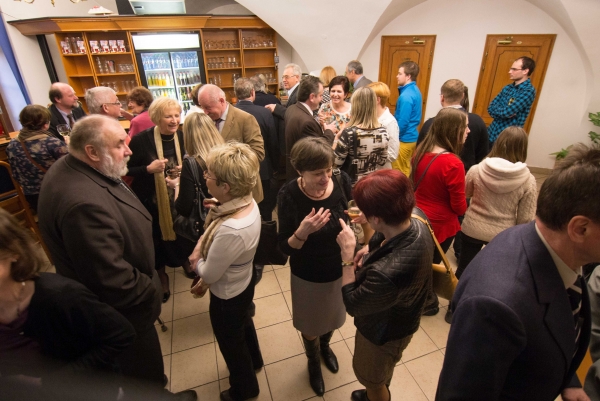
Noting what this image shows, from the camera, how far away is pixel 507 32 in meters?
5.27

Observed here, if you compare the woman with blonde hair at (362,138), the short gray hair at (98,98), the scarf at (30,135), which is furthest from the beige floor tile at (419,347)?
the scarf at (30,135)

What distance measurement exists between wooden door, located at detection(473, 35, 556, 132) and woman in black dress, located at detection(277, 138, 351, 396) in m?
5.37

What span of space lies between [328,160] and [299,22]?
4.97 meters

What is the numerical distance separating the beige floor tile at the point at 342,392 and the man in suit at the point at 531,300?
1.28 m

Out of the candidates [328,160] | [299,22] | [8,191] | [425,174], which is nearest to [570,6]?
[299,22]

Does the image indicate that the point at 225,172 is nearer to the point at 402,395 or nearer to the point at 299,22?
the point at 402,395

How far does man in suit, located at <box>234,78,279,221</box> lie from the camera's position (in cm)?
321

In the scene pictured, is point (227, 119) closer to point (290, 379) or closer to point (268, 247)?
point (268, 247)

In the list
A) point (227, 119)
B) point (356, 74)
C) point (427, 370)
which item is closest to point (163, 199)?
point (227, 119)

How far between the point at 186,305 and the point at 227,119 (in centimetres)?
174

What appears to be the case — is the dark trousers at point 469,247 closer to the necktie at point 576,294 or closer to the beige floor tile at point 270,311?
the necktie at point 576,294

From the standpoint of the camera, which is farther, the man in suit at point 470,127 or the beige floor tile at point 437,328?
the man in suit at point 470,127

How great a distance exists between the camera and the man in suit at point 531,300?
78 cm

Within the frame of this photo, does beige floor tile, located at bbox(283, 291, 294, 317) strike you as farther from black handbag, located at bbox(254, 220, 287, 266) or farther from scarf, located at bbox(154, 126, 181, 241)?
scarf, located at bbox(154, 126, 181, 241)
